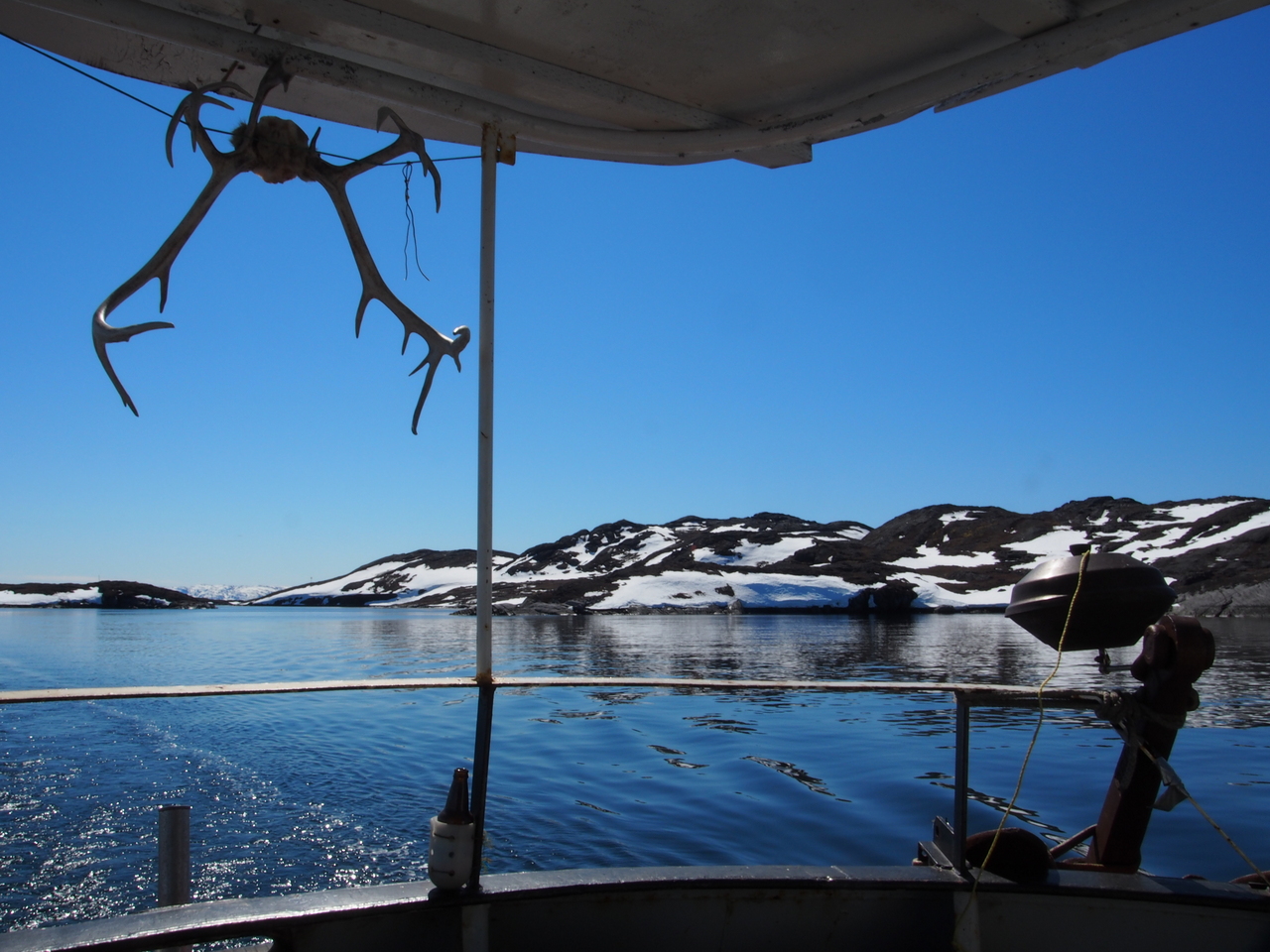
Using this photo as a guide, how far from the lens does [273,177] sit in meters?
2.67

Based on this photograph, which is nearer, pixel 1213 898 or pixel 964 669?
pixel 1213 898

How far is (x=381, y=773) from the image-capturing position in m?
10.4

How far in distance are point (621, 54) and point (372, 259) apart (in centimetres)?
102

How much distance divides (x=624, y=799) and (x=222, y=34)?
8351 millimetres

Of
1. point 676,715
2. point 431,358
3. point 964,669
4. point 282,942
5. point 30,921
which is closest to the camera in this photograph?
point 282,942

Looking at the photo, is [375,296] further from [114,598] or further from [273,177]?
[114,598]

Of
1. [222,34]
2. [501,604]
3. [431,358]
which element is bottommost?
[501,604]

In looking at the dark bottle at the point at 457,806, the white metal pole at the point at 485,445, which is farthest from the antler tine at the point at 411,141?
the dark bottle at the point at 457,806

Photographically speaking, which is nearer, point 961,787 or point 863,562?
point 961,787

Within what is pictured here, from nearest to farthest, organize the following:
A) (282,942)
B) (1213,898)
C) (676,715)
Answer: (282,942), (1213,898), (676,715)

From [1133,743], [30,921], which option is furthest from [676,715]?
[1133,743]

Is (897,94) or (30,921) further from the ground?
(897,94)

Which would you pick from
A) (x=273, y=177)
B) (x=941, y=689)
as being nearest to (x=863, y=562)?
(x=941, y=689)

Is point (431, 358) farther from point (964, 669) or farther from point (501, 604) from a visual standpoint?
point (501, 604)
